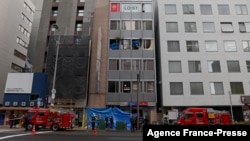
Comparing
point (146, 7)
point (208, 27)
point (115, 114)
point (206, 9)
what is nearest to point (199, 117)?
point (115, 114)

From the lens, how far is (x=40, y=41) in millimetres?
47875

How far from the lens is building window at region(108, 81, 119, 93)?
37094mm

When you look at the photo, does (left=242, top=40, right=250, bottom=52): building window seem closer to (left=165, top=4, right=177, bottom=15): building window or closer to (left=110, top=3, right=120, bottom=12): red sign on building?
(left=165, top=4, right=177, bottom=15): building window

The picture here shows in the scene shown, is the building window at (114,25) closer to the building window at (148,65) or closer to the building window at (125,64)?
the building window at (125,64)

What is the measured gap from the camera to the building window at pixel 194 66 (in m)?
38.7

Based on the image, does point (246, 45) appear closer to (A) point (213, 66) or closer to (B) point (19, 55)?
(A) point (213, 66)

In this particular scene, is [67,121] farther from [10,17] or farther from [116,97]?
[10,17]

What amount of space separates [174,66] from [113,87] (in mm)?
10843

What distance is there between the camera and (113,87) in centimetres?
3725

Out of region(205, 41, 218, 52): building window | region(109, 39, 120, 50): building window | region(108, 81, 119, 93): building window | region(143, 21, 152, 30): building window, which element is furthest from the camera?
region(143, 21, 152, 30): building window

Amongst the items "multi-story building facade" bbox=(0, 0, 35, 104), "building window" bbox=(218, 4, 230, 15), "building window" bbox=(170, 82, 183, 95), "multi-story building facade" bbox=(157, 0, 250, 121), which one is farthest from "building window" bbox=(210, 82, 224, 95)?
"multi-story building facade" bbox=(0, 0, 35, 104)

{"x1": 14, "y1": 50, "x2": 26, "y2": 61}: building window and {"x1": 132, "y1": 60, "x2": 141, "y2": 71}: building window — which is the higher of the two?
{"x1": 14, "y1": 50, "x2": 26, "y2": 61}: building window

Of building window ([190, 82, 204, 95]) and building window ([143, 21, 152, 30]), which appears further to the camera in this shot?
building window ([143, 21, 152, 30])

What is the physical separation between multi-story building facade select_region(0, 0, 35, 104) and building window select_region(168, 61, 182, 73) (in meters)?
32.6
